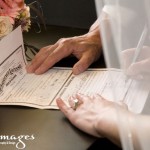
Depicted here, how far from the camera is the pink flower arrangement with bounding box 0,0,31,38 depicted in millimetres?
1001

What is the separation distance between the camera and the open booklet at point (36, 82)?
97 cm

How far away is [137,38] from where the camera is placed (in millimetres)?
654

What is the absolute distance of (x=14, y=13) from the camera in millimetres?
1042

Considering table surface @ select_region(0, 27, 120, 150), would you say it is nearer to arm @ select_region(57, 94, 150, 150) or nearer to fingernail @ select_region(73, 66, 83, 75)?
arm @ select_region(57, 94, 150, 150)

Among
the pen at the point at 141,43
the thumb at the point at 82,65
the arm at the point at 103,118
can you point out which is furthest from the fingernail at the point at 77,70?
the pen at the point at 141,43

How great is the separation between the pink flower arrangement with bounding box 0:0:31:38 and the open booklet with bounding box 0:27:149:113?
0.03 metres

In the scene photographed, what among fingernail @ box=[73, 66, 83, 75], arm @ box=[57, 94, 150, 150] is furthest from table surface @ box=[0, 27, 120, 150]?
fingernail @ box=[73, 66, 83, 75]

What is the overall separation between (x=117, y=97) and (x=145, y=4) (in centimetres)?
20

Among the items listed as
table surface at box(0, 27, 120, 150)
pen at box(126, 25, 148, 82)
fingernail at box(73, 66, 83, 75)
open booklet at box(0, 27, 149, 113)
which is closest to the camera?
pen at box(126, 25, 148, 82)

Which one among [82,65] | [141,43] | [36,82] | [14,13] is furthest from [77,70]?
[141,43]

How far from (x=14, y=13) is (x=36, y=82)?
221 mm

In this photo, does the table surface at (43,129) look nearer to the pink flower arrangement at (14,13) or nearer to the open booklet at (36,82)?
the open booklet at (36,82)

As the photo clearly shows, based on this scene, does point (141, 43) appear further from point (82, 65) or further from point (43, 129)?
point (82, 65)

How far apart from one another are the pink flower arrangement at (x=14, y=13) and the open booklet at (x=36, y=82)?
30mm
